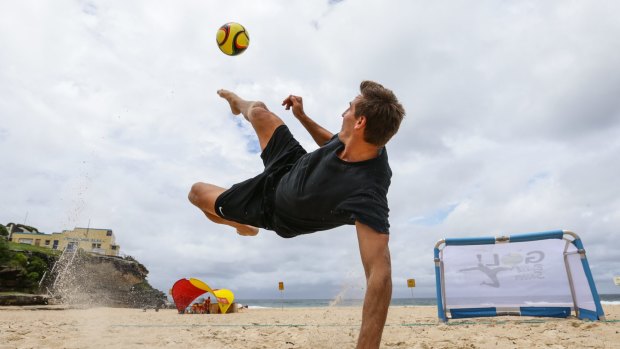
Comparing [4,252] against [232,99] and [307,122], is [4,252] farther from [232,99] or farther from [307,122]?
[307,122]

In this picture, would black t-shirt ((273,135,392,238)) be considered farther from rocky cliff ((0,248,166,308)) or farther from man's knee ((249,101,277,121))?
rocky cliff ((0,248,166,308))

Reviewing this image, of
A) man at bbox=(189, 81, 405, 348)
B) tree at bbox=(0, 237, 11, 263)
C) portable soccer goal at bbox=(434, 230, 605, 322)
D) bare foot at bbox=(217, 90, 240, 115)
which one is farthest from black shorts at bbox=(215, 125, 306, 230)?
tree at bbox=(0, 237, 11, 263)

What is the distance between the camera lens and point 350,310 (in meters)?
8.26

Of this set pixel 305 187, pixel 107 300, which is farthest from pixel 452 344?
pixel 107 300

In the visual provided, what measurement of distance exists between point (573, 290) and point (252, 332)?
17.3 feet

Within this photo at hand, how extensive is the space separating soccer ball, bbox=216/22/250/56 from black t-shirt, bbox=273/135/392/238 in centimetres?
225

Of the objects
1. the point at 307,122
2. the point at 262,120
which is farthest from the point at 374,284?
the point at 307,122

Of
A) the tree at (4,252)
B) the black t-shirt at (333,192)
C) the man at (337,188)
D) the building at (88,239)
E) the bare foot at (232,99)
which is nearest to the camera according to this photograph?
the man at (337,188)

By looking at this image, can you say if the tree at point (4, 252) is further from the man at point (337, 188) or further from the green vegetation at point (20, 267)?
the man at point (337, 188)

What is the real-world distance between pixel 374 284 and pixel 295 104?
196 centimetres

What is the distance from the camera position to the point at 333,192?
2721mm

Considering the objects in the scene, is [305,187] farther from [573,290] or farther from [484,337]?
[573,290]

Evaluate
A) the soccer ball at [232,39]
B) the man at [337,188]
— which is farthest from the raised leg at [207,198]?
the soccer ball at [232,39]

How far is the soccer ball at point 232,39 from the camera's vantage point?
4656 millimetres
